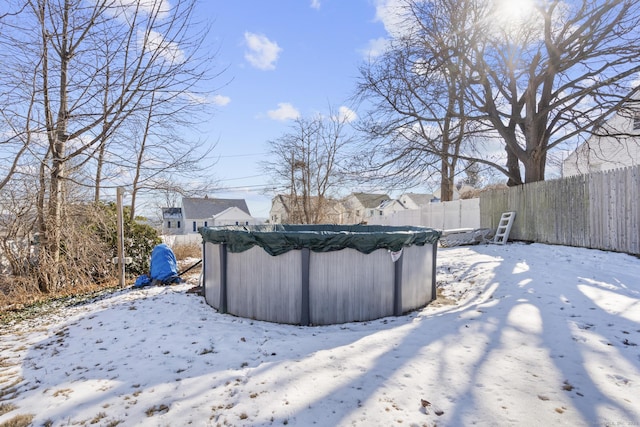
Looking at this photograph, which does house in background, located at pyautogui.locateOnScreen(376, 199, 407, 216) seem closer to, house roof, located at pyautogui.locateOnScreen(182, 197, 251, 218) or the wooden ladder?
house roof, located at pyautogui.locateOnScreen(182, 197, 251, 218)

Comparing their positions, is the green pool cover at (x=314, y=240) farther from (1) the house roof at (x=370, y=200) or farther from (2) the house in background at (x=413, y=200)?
(2) the house in background at (x=413, y=200)

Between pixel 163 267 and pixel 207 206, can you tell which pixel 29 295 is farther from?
pixel 207 206

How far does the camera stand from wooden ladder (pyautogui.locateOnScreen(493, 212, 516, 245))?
33.7ft

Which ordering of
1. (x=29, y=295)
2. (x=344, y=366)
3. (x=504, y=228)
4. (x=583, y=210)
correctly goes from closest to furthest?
(x=344, y=366)
(x=29, y=295)
(x=583, y=210)
(x=504, y=228)

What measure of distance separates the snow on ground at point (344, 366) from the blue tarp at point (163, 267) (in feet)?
6.29

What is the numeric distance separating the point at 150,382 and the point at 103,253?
6679mm

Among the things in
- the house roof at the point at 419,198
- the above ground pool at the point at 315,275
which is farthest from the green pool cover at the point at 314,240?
the house roof at the point at 419,198

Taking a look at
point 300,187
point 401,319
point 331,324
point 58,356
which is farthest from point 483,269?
point 300,187

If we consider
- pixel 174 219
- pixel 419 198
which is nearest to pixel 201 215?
pixel 174 219

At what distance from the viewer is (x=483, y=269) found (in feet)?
22.1

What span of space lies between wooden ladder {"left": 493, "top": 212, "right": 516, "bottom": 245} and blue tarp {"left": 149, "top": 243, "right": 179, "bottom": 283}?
910cm

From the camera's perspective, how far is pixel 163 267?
7.01 m

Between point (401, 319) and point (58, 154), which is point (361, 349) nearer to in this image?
point (401, 319)

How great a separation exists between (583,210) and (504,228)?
2.71 m
